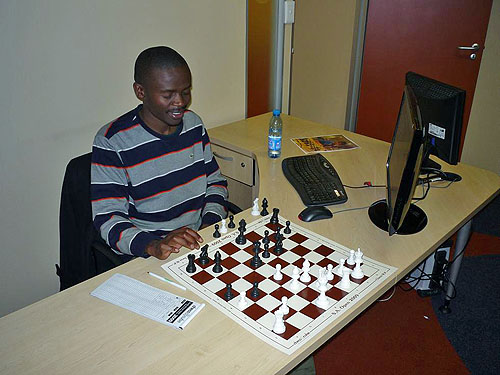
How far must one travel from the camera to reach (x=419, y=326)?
90.4 inches

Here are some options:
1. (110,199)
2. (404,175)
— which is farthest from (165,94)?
(404,175)

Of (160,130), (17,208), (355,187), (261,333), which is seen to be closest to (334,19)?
(355,187)

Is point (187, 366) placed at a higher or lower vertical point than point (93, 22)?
lower

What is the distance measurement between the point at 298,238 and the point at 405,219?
446 millimetres

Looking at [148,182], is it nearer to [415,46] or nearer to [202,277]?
[202,277]

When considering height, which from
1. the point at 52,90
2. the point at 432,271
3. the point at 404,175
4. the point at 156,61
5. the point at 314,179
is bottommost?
the point at 432,271

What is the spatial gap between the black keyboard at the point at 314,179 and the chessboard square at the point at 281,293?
521 millimetres

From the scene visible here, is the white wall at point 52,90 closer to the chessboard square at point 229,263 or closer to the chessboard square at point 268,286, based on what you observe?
the chessboard square at point 229,263

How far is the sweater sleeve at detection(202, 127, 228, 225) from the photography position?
189 cm

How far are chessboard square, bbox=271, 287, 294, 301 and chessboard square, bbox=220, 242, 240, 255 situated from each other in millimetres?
229

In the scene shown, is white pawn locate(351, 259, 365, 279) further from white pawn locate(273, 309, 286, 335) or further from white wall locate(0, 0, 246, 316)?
white wall locate(0, 0, 246, 316)

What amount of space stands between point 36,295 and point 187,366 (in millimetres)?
1449

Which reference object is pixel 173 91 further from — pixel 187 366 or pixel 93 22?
pixel 187 366

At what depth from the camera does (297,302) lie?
1.29 meters
